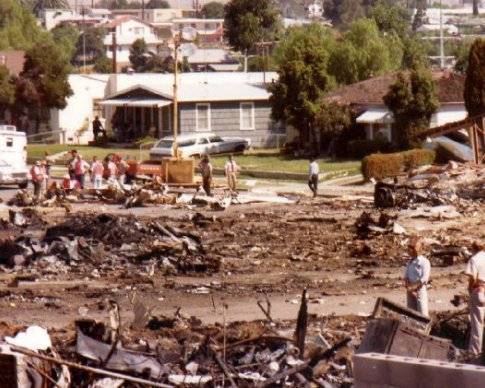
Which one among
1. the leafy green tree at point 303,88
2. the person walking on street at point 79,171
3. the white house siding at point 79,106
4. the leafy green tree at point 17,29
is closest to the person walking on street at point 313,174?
the person walking on street at point 79,171

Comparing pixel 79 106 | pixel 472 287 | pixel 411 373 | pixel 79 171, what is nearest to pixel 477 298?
pixel 472 287

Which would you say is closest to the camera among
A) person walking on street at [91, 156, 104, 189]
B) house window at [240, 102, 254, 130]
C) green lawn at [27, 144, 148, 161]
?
person walking on street at [91, 156, 104, 189]

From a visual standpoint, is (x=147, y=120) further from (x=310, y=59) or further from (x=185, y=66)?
(x=185, y=66)

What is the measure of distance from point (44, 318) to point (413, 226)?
45.2ft

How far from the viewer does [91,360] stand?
625 inches

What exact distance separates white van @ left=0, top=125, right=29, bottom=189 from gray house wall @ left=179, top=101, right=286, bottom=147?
745 inches

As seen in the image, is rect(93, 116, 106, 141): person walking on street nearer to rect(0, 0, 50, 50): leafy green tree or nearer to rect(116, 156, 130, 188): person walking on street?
rect(116, 156, 130, 188): person walking on street

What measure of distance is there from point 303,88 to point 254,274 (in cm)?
3036

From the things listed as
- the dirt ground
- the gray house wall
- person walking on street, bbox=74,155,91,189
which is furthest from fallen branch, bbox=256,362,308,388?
the gray house wall

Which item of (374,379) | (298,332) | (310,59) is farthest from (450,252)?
(310,59)

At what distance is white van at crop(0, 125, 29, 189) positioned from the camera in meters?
44.5

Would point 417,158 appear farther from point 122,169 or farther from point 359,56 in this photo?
point 359,56

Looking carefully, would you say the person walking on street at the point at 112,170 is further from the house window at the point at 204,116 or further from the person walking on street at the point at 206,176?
the house window at the point at 204,116

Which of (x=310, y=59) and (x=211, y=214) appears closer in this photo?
(x=211, y=214)
